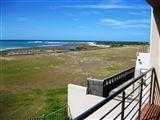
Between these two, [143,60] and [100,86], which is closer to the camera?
[100,86]

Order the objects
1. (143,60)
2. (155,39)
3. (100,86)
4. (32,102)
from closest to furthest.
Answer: (155,39) → (100,86) → (143,60) → (32,102)

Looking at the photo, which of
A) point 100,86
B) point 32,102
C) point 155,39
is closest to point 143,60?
point 100,86

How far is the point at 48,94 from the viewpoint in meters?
14.0

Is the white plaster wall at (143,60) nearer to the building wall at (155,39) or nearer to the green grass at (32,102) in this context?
the green grass at (32,102)

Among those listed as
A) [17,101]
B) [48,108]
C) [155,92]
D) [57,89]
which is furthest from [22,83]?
[155,92]

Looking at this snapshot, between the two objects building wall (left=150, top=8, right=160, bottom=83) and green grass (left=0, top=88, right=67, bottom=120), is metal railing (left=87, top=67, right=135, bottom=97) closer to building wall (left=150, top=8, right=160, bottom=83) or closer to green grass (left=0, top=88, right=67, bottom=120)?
green grass (left=0, top=88, right=67, bottom=120)

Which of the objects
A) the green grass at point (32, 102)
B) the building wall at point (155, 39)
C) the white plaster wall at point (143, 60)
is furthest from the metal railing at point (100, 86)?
the building wall at point (155, 39)

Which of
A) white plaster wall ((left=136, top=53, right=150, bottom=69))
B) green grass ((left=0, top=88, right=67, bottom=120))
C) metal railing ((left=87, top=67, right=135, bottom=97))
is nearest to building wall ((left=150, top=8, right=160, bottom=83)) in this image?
metal railing ((left=87, top=67, right=135, bottom=97))

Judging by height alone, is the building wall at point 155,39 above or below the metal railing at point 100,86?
above

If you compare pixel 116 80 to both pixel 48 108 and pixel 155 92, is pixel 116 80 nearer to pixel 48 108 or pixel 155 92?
pixel 48 108

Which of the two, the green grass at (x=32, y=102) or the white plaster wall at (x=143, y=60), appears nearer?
the green grass at (x=32, y=102)

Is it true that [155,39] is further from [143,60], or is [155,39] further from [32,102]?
[32,102]

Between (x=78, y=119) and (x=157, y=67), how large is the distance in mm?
2885

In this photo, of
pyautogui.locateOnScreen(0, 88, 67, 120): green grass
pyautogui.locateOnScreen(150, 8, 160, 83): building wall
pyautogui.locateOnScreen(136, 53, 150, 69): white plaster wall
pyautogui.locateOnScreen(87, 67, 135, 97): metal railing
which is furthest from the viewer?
pyautogui.locateOnScreen(136, 53, 150, 69): white plaster wall
